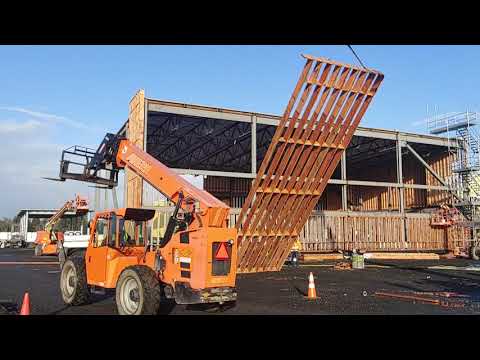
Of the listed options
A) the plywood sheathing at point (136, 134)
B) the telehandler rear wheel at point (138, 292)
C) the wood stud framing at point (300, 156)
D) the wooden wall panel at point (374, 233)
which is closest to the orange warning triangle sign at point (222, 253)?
the telehandler rear wheel at point (138, 292)

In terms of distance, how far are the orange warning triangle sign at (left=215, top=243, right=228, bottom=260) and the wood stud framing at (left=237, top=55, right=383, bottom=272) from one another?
27.6 feet

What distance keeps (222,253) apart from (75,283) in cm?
420

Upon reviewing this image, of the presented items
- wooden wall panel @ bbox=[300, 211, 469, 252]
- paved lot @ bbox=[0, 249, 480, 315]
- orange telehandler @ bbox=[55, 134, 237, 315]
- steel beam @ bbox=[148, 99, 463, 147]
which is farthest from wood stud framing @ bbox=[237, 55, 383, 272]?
wooden wall panel @ bbox=[300, 211, 469, 252]

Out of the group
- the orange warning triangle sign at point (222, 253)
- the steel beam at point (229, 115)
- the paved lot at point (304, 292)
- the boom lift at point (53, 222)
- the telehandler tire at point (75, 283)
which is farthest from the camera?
the boom lift at point (53, 222)

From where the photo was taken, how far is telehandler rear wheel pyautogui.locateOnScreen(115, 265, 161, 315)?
8.41 m

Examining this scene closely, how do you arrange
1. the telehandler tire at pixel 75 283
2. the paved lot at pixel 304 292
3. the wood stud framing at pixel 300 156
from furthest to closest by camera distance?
the wood stud framing at pixel 300 156, the telehandler tire at pixel 75 283, the paved lot at pixel 304 292

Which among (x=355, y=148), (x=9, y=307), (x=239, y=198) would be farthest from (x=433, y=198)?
(x=9, y=307)

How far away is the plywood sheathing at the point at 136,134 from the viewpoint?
996 inches

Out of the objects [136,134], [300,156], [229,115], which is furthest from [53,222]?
[300,156]

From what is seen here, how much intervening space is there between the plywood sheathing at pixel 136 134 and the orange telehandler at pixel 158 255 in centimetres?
1378

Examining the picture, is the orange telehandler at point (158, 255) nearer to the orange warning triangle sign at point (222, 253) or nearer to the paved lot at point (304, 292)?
the orange warning triangle sign at point (222, 253)

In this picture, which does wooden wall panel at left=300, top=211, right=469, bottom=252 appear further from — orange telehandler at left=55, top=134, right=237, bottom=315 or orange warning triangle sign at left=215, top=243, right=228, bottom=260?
orange warning triangle sign at left=215, top=243, right=228, bottom=260

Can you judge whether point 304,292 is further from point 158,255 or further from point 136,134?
point 136,134
